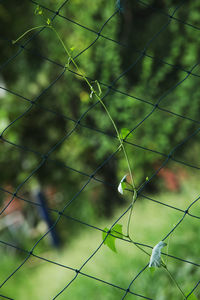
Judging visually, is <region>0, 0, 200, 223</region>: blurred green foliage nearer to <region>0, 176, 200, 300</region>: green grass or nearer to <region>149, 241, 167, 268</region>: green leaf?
<region>0, 176, 200, 300</region>: green grass

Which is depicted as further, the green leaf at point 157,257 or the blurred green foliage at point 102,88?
the blurred green foliage at point 102,88

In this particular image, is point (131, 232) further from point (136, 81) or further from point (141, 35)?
point (141, 35)

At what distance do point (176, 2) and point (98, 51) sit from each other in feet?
2.73

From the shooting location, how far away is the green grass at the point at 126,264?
221cm

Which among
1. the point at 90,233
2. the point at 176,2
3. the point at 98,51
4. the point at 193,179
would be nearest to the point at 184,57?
the point at 176,2

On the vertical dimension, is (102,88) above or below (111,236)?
above

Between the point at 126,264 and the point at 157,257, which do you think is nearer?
the point at 157,257

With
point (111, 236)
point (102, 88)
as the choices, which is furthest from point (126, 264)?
point (102, 88)

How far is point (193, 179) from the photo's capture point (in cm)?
346

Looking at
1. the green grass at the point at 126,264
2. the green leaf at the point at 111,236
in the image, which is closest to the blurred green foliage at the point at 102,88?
the green grass at the point at 126,264

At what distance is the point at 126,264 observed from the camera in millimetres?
2578

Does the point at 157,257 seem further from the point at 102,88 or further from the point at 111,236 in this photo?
the point at 102,88

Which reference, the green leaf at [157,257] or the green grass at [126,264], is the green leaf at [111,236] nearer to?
the green leaf at [157,257]

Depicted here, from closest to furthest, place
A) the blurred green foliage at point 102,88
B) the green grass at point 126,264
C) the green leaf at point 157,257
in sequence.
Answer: the green leaf at point 157,257 → the green grass at point 126,264 → the blurred green foliage at point 102,88
